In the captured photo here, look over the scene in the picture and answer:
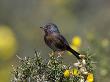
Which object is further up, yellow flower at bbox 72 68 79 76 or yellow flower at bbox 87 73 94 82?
yellow flower at bbox 72 68 79 76

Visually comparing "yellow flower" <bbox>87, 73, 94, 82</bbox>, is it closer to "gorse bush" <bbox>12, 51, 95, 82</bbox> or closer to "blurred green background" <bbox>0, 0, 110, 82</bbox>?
"gorse bush" <bbox>12, 51, 95, 82</bbox>

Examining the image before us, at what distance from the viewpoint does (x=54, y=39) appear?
9516 mm

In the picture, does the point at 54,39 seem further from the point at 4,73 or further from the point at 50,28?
the point at 4,73

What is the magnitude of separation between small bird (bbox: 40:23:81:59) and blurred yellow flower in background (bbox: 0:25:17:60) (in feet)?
18.8

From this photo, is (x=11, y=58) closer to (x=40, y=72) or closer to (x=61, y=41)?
(x=61, y=41)

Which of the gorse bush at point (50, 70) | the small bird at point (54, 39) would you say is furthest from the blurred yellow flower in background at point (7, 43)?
the gorse bush at point (50, 70)

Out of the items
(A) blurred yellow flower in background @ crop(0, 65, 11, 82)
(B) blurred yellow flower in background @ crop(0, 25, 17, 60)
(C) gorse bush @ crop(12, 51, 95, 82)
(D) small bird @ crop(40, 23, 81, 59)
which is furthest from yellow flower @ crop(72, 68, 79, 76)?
(B) blurred yellow flower in background @ crop(0, 25, 17, 60)

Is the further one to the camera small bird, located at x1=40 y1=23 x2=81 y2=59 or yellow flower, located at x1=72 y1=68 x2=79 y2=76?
small bird, located at x1=40 y1=23 x2=81 y2=59

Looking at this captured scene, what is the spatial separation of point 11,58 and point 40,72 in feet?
24.4

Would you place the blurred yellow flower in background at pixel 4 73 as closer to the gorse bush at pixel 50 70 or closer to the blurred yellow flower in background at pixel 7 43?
the blurred yellow flower in background at pixel 7 43

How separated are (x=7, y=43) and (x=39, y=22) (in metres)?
3.41

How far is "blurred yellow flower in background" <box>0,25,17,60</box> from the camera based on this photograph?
606 inches

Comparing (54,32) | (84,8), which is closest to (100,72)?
(54,32)

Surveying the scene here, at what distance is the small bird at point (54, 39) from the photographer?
9398 millimetres
